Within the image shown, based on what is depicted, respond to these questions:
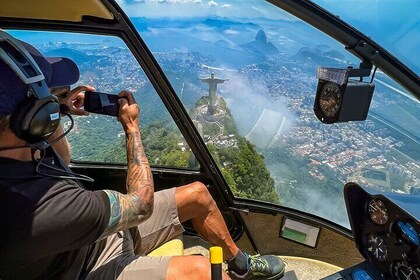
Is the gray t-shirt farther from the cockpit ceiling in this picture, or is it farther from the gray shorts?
the cockpit ceiling

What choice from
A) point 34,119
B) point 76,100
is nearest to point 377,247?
point 34,119

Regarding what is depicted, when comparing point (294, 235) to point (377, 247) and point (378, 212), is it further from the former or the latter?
point (378, 212)

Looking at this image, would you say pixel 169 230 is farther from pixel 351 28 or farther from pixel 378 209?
pixel 351 28

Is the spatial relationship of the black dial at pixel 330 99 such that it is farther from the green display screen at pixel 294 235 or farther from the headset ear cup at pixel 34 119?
the green display screen at pixel 294 235

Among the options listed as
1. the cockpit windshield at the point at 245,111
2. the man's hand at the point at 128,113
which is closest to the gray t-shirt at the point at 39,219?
the man's hand at the point at 128,113

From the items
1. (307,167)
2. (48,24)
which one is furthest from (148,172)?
(307,167)

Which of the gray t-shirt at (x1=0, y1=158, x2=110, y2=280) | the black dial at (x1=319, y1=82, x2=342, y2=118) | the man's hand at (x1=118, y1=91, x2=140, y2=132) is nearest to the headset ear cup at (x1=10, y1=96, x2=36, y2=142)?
the gray t-shirt at (x1=0, y1=158, x2=110, y2=280)
